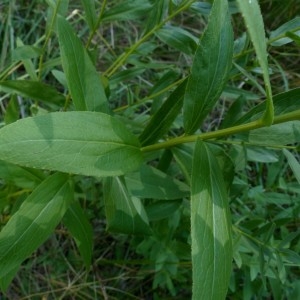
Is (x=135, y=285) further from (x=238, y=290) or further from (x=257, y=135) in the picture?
(x=257, y=135)

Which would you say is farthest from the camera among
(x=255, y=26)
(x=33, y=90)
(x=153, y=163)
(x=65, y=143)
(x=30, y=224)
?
(x=153, y=163)

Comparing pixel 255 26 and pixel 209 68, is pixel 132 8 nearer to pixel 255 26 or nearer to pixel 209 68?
pixel 209 68

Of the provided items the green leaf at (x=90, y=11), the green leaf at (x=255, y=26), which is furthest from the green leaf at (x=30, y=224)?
the green leaf at (x=255, y=26)

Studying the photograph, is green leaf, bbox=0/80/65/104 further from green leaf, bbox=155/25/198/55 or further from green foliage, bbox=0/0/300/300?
green leaf, bbox=155/25/198/55

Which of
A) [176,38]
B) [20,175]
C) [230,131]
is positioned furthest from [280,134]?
[20,175]

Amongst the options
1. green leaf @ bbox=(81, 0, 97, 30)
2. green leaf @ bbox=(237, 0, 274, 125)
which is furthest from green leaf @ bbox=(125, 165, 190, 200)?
green leaf @ bbox=(237, 0, 274, 125)

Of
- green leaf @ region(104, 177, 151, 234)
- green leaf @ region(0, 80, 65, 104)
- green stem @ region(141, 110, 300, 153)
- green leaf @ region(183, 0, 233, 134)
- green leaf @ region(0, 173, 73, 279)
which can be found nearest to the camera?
green stem @ region(141, 110, 300, 153)

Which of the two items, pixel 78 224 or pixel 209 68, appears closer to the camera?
pixel 209 68
